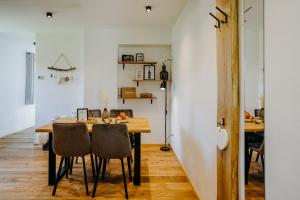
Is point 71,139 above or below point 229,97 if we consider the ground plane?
below

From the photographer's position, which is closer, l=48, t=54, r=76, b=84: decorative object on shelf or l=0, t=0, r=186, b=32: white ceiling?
l=0, t=0, r=186, b=32: white ceiling

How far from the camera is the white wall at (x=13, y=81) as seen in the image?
6.19 meters

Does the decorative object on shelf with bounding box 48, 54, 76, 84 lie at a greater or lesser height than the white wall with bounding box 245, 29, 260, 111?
greater

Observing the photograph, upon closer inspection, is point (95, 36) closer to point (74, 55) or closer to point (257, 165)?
point (74, 55)

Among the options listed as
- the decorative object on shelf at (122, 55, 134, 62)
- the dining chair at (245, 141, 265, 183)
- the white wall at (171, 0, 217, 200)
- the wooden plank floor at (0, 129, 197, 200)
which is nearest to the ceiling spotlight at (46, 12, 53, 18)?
the decorative object on shelf at (122, 55, 134, 62)

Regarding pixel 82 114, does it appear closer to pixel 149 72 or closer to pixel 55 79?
pixel 149 72

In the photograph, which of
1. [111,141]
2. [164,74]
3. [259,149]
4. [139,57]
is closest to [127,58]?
[139,57]

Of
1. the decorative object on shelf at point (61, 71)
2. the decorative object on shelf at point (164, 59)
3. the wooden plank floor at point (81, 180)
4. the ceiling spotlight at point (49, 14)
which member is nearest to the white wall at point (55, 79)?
the decorative object on shelf at point (61, 71)

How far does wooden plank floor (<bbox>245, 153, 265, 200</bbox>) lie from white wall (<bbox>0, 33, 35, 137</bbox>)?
600 cm

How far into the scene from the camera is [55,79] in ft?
17.7

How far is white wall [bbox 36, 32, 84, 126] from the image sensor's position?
5348 mm

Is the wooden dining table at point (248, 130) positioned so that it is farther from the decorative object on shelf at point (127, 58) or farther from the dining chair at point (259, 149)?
the decorative object on shelf at point (127, 58)

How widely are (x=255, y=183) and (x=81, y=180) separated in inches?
101

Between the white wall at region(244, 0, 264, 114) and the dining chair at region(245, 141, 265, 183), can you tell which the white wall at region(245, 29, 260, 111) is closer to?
the white wall at region(244, 0, 264, 114)
